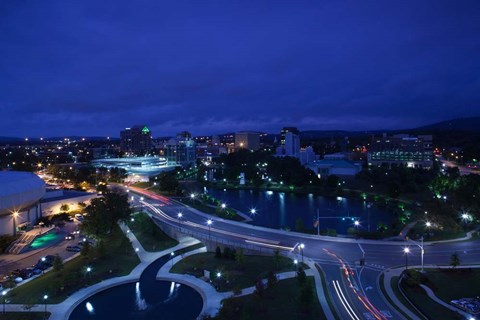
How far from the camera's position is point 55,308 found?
73.3 feet

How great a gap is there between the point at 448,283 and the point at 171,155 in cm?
10284

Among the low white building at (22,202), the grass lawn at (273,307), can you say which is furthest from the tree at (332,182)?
the grass lawn at (273,307)

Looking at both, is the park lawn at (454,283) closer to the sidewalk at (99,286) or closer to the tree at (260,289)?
the tree at (260,289)

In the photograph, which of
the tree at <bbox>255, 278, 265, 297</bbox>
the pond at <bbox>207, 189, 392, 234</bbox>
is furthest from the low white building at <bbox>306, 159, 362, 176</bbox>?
the tree at <bbox>255, 278, 265, 297</bbox>

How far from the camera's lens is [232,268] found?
2692 cm

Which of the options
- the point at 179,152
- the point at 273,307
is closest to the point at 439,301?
the point at 273,307

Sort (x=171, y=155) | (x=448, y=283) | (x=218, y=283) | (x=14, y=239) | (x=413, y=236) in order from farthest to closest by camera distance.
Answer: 1. (x=171, y=155)
2. (x=14, y=239)
3. (x=413, y=236)
4. (x=218, y=283)
5. (x=448, y=283)

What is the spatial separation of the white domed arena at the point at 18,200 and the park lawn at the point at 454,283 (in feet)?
124

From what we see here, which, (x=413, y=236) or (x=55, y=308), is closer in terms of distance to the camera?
(x=55, y=308)

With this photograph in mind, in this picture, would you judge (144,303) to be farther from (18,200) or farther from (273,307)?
(18,200)

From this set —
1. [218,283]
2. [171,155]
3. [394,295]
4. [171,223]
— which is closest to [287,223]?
[171,223]

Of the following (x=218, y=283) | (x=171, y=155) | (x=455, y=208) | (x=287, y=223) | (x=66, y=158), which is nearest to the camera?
(x=218, y=283)

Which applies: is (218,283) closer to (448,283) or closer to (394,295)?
(394,295)

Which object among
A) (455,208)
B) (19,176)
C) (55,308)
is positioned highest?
(19,176)
